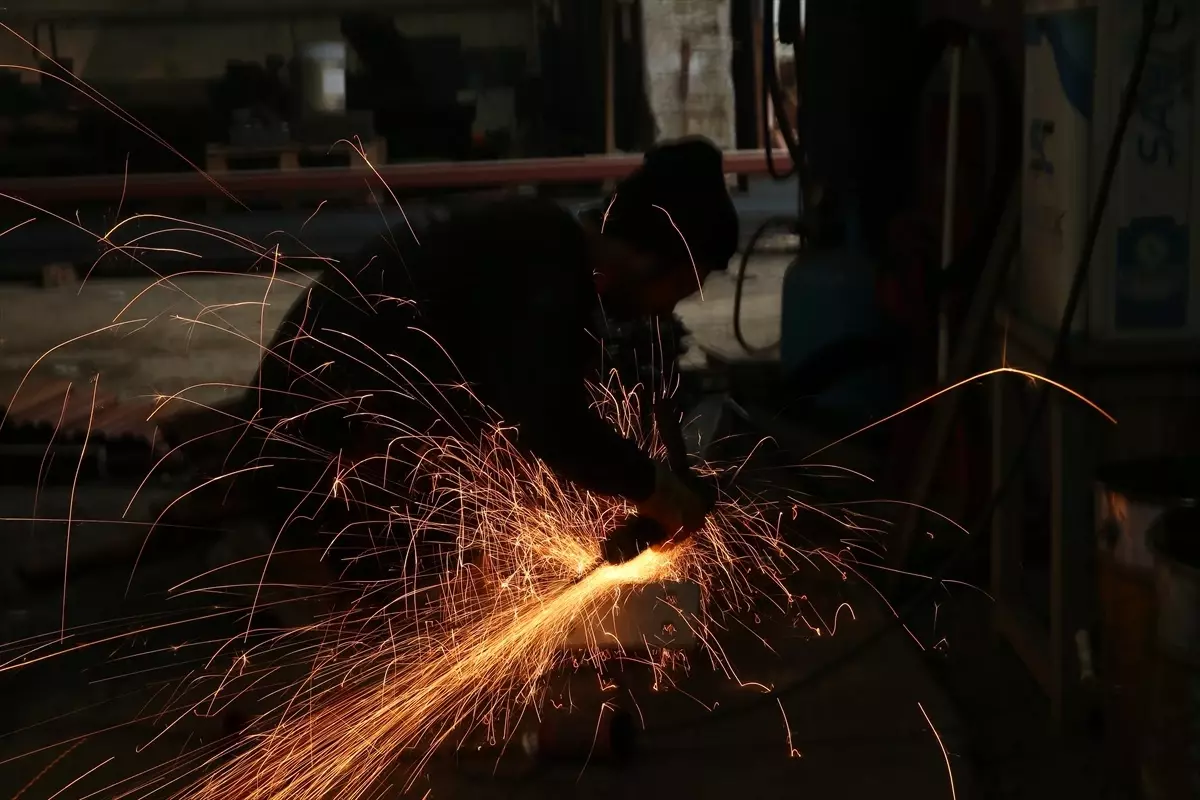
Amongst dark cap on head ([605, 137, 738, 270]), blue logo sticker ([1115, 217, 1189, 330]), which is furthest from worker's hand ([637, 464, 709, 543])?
blue logo sticker ([1115, 217, 1189, 330])

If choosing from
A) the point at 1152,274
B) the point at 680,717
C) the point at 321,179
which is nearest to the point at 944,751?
the point at 680,717

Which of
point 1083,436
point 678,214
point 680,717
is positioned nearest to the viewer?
point 678,214

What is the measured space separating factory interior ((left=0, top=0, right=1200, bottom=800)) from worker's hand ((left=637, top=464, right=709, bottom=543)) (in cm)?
1

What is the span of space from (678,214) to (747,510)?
139cm

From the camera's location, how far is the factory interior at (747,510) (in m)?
2.52

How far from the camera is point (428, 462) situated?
10.3ft

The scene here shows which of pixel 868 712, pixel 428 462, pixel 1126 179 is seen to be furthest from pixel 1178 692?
pixel 428 462

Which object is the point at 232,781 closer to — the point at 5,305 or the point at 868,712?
the point at 868,712

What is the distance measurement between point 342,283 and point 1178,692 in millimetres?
1825

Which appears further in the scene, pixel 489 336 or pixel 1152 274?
pixel 489 336

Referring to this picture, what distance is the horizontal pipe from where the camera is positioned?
6281mm

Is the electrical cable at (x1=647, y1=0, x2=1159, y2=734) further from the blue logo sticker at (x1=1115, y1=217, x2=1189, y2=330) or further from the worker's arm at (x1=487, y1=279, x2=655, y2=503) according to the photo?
the worker's arm at (x1=487, y1=279, x2=655, y2=503)

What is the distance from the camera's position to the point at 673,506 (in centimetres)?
267

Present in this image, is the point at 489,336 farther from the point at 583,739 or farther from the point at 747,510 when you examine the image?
the point at 747,510
